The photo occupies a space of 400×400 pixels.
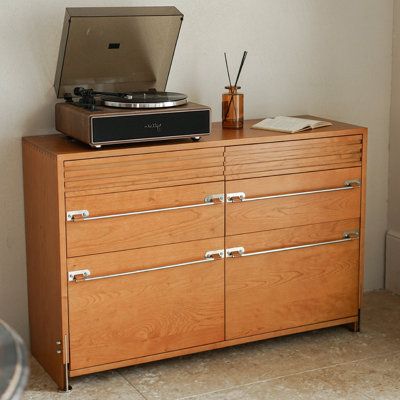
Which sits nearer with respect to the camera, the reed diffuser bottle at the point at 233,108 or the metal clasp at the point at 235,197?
the metal clasp at the point at 235,197

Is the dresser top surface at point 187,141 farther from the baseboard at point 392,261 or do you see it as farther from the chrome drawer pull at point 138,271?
the baseboard at point 392,261

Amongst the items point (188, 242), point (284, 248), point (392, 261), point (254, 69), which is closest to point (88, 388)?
point (188, 242)

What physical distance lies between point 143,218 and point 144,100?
1.32ft

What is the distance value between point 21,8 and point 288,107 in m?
1.20

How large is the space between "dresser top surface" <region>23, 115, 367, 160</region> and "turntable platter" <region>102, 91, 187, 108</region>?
0.13 metres

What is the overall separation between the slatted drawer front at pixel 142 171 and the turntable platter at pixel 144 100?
0.56ft

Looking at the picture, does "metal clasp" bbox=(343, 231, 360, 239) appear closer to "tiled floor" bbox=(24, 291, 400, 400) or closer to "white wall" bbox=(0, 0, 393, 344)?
"tiled floor" bbox=(24, 291, 400, 400)

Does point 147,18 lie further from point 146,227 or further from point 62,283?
point 62,283

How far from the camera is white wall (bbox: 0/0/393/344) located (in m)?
2.94

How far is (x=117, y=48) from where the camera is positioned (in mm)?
2945

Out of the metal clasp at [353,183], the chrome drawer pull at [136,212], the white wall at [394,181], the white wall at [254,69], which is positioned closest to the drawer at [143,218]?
the chrome drawer pull at [136,212]

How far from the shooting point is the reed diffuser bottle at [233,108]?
3135mm

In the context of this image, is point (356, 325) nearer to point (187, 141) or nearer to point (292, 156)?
point (292, 156)

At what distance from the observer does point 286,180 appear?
3.05m
